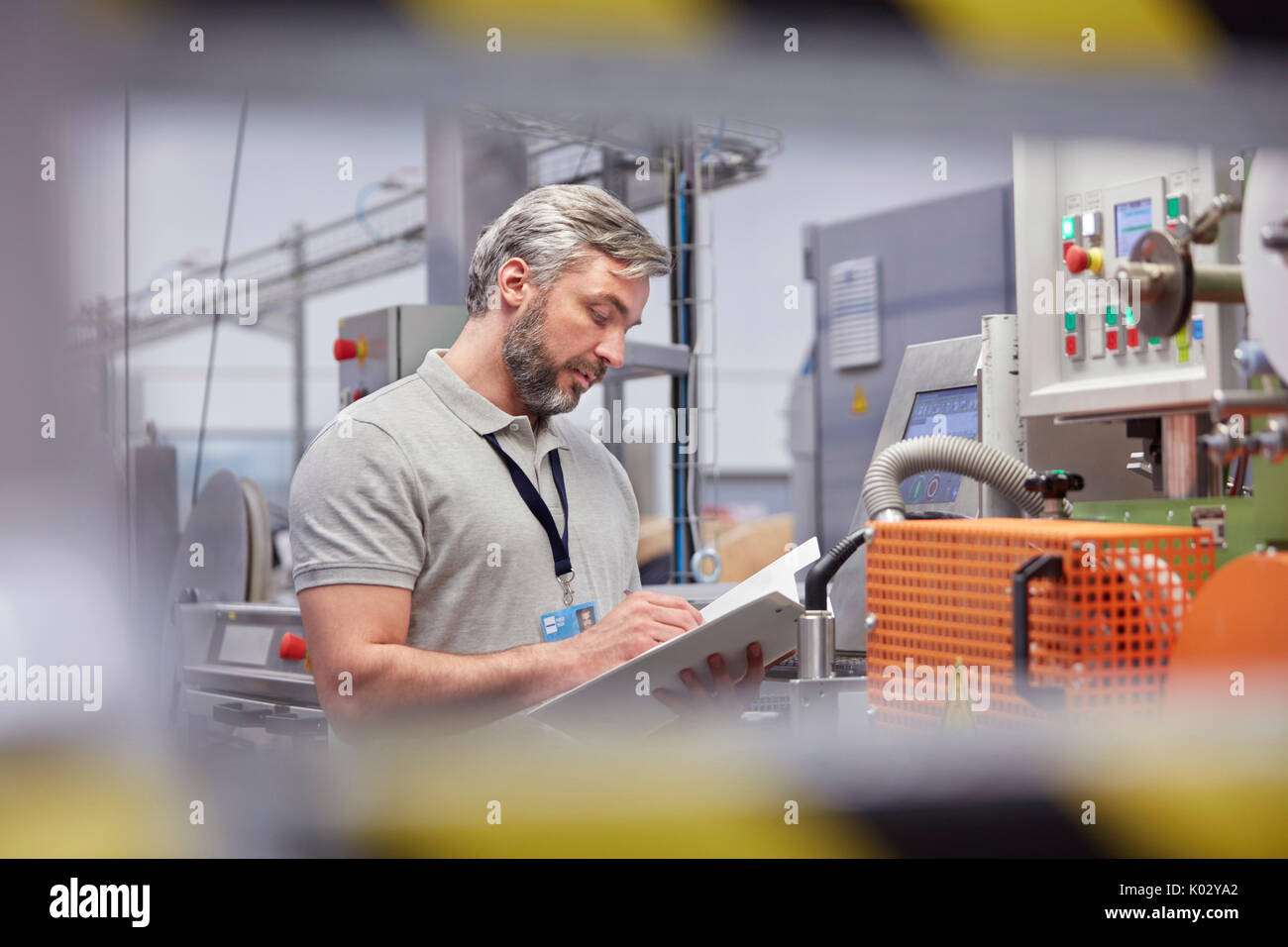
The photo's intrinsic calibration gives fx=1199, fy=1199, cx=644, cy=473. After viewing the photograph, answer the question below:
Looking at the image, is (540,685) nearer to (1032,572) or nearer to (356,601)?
(356,601)


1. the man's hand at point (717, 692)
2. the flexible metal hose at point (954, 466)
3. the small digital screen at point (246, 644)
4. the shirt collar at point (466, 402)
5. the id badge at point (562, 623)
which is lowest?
the small digital screen at point (246, 644)

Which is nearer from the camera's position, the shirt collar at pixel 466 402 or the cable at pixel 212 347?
the shirt collar at pixel 466 402

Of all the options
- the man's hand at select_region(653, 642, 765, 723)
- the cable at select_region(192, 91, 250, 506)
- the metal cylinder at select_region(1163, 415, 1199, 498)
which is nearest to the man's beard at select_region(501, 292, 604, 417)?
the man's hand at select_region(653, 642, 765, 723)

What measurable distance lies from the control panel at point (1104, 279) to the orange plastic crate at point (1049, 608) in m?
0.37

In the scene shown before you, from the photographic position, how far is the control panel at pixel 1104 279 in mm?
1443

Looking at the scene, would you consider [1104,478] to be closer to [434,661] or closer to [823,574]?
[823,574]

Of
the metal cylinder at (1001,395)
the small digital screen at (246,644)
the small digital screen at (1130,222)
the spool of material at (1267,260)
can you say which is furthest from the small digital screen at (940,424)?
the small digital screen at (246,644)

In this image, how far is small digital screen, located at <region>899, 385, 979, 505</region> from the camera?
215 cm

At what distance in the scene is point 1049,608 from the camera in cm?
107

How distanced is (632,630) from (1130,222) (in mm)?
850

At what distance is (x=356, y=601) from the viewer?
5.20 feet

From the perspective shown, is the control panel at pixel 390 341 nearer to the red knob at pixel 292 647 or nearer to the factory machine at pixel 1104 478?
the red knob at pixel 292 647

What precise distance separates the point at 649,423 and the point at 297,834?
10.6ft

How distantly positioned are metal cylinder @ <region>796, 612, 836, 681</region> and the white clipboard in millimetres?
26
